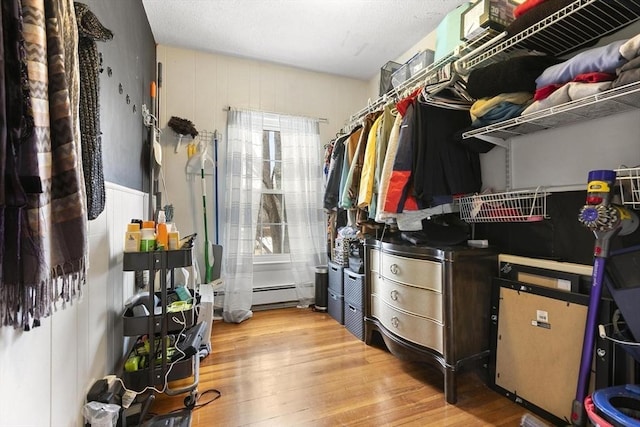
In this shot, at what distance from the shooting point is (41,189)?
2.04 feet

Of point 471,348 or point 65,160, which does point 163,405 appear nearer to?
point 65,160

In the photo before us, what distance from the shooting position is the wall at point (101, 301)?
776 millimetres

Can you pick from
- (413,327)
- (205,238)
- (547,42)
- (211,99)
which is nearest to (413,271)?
(413,327)

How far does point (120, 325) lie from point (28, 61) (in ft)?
4.90

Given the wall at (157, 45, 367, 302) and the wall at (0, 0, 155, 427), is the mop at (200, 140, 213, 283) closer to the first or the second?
the wall at (157, 45, 367, 302)

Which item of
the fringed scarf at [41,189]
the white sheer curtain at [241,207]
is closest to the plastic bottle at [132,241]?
the fringed scarf at [41,189]

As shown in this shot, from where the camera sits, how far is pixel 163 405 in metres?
1.52

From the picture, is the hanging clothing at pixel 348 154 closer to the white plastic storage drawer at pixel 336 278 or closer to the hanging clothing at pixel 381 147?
the hanging clothing at pixel 381 147

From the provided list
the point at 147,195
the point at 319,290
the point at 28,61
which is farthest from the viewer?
the point at 319,290

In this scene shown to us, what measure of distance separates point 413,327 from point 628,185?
117cm

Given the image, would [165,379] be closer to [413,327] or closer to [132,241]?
[132,241]

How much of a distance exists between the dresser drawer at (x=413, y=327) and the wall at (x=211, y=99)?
4.86 feet

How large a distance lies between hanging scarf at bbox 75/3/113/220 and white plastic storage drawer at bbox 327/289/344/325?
6.73ft

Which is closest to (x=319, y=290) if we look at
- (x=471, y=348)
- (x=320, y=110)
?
(x=471, y=348)
